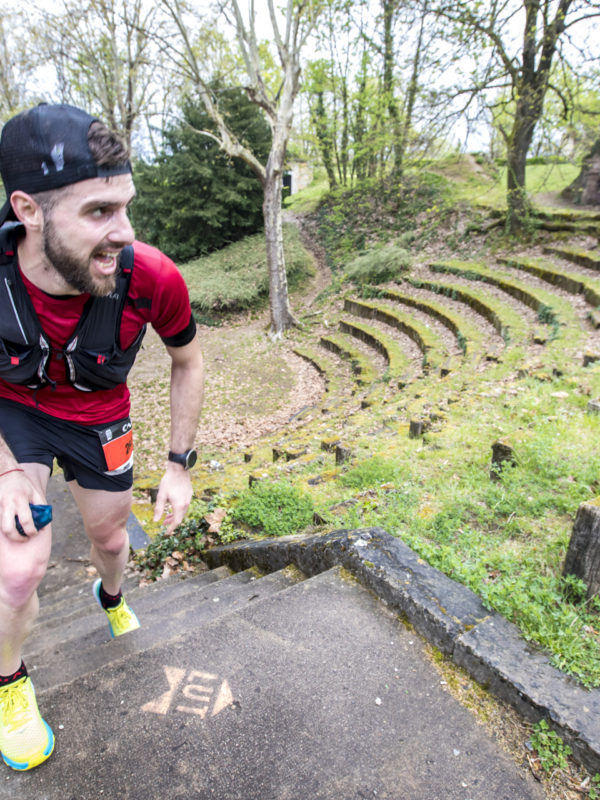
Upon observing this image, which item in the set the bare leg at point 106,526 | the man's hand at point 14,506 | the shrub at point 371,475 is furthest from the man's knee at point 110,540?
the shrub at point 371,475

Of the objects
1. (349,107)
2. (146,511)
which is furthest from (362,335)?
(349,107)

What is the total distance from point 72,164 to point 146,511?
3.94 metres

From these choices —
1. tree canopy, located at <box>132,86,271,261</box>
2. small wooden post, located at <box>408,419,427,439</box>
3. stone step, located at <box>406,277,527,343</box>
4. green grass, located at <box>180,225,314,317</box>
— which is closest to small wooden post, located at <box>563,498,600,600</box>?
small wooden post, located at <box>408,419,427,439</box>

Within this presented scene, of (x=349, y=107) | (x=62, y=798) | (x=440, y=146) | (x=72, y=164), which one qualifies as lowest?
(x=62, y=798)

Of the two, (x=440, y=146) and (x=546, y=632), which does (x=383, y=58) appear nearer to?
(x=440, y=146)

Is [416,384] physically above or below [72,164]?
below

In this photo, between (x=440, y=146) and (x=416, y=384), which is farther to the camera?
(x=440, y=146)

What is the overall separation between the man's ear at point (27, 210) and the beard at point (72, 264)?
1.3 inches

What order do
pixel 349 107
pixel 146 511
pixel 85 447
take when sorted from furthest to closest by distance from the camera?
pixel 349 107 < pixel 146 511 < pixel 85 447

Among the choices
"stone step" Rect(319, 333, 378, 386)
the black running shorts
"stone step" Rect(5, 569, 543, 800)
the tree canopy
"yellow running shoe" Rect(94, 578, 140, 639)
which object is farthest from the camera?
the tree canopy

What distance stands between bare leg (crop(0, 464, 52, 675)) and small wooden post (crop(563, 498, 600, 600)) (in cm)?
204

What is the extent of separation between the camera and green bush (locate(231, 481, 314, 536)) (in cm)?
320

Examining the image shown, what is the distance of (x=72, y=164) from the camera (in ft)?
5.14

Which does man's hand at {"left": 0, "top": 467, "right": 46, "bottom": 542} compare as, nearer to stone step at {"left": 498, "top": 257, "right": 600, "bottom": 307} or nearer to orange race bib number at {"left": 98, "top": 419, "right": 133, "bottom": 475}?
orange race bib number at {"left": 98, "top": 419, "right": 133, "bottom": 475}
